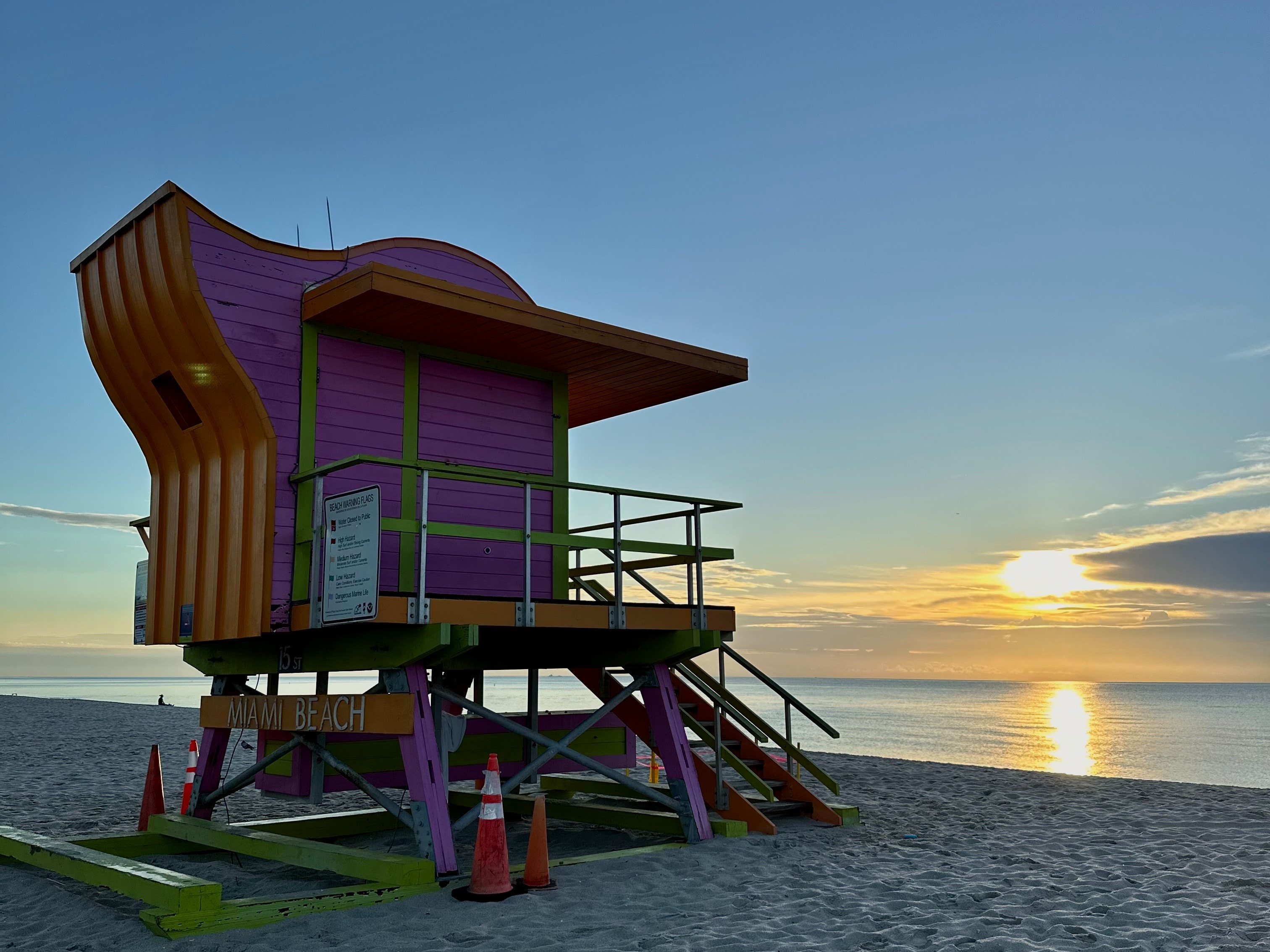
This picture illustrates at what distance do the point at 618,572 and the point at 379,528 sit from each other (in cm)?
257

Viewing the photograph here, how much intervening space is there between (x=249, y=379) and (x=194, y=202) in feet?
5.32

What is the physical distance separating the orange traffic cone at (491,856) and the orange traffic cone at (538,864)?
26cm

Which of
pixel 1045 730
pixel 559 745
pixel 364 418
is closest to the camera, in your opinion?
pixel 559 745

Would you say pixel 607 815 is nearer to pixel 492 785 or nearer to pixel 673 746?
pixel 673 746

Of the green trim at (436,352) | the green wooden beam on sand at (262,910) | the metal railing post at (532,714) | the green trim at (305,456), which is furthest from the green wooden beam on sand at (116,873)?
the green trim at (436,352)

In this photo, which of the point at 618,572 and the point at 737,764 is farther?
the point at 737,764

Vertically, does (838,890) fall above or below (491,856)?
below

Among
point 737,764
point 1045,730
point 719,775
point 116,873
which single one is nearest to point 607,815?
point 719,775

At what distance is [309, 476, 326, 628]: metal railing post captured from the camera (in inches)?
339

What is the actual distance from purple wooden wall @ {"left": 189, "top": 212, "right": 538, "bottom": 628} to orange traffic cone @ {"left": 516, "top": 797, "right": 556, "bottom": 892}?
284 centimetres

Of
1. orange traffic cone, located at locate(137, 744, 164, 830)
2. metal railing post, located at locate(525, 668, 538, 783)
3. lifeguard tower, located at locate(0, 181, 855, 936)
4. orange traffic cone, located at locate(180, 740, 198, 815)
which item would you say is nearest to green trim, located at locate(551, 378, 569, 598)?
lifeguard tower, located at locate(0, 181, 855, 936)

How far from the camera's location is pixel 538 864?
8.09 m

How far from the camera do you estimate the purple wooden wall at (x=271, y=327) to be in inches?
359

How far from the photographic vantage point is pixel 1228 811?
12672mm
